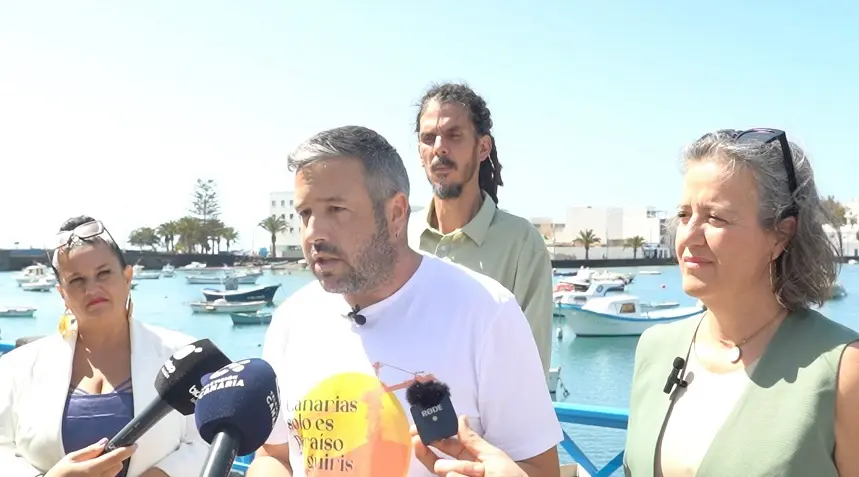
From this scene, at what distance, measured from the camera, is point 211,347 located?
1978 millimetres

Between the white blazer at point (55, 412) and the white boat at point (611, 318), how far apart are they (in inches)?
1288

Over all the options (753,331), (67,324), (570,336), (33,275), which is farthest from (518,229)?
(33,275)

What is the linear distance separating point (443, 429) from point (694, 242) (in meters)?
1.04

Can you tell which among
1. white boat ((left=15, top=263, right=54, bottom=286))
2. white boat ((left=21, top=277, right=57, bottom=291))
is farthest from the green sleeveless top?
white boat ((left=15, top=263, right=54, bottom=286))

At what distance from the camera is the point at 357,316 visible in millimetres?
2260

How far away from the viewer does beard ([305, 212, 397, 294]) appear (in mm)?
2178

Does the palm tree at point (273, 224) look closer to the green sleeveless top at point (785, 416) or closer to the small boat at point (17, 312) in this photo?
the small boat at point (17, 312)

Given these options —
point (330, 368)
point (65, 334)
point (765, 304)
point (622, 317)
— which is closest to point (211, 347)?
point (330, 368)

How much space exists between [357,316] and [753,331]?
47.7 inches

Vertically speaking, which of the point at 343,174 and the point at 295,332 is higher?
the point at 343,174

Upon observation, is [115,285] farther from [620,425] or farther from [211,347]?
[620,425]

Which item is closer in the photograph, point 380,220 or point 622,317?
point 380,220

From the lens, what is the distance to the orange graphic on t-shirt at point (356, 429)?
81.2 inches

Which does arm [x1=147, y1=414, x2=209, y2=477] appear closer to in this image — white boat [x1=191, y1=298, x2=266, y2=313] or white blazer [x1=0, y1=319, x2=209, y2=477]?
white blazer [x1=0, y1=319, x2=209, y2=477]
